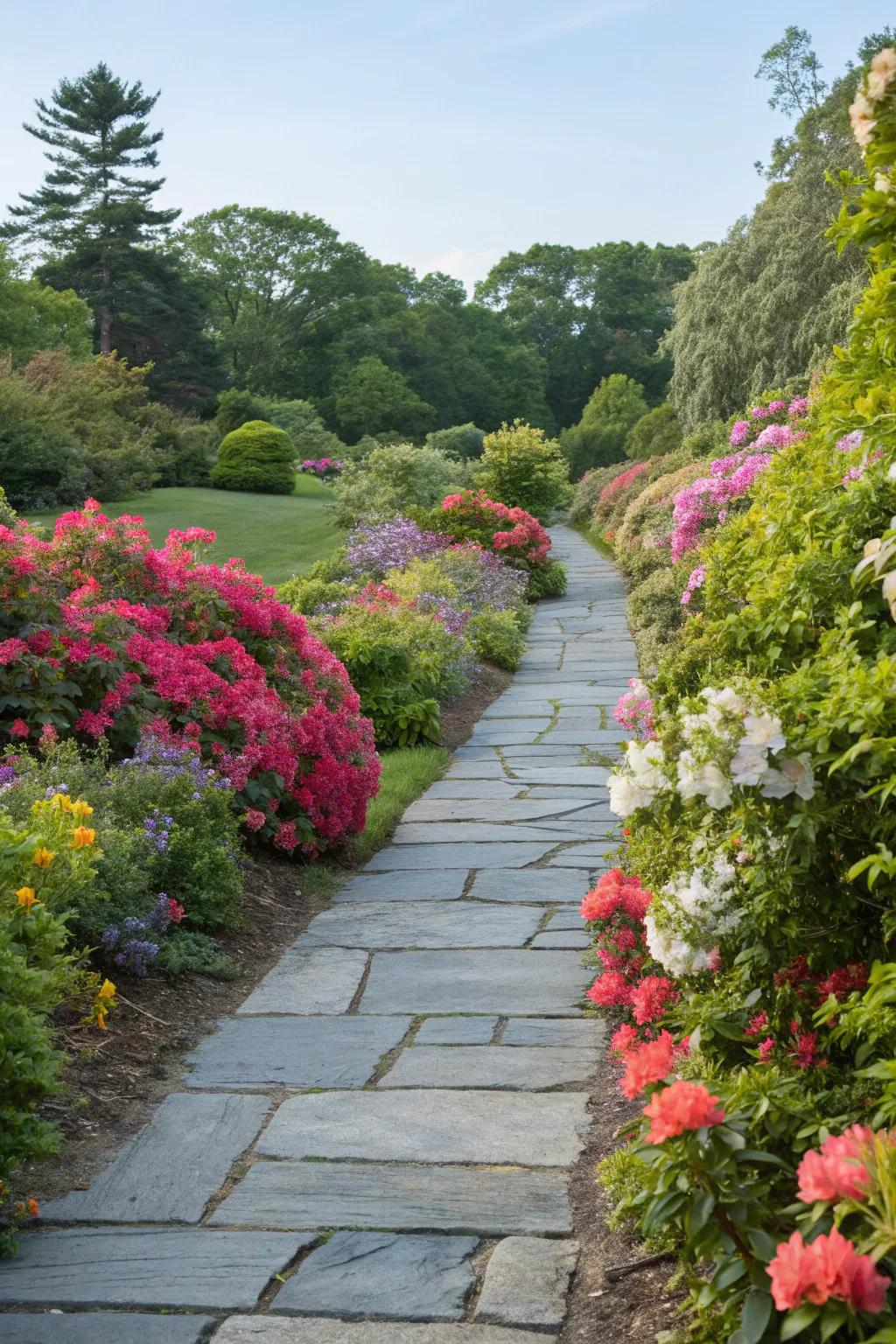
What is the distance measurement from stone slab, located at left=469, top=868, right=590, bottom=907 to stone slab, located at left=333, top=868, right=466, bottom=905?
0.09 meters

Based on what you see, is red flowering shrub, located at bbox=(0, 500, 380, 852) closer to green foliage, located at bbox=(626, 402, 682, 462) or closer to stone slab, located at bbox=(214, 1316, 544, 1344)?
stone slab, located at bbox=(214, 1316, 544, 1344)

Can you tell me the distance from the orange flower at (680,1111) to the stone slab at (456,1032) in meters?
1.76

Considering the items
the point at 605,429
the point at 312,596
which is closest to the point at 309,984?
the point at 312,596

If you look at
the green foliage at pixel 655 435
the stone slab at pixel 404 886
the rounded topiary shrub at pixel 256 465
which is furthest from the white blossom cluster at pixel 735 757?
the rounded topiary shrub at pixel 256 465

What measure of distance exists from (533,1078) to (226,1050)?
874 mm

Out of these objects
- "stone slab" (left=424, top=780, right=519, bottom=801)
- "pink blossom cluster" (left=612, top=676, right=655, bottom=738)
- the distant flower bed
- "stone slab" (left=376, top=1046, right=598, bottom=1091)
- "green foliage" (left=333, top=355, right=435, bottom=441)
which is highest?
"green foliage" (left=333, top=355, right=435, bottom=441)

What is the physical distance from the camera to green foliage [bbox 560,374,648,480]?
39094mm

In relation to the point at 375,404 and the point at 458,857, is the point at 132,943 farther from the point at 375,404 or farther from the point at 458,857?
the point at 375,404

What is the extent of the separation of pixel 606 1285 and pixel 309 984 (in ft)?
6.06

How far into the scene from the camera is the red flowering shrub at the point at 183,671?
4488mm

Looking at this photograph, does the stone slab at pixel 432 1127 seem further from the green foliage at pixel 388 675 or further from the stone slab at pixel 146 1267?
the green foliage at pixel 388 675

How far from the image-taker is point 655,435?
29.0 metres

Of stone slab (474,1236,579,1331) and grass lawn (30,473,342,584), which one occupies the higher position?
grass lawn (30,473,342,584)

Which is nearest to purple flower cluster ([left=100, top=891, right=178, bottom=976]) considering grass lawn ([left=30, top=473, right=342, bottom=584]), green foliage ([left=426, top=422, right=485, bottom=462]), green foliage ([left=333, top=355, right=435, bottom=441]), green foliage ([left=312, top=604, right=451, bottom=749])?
green foliage ([left=312, top=604, right=451, bottom=749])
